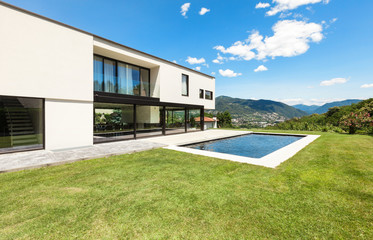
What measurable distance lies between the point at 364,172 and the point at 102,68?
12707mm

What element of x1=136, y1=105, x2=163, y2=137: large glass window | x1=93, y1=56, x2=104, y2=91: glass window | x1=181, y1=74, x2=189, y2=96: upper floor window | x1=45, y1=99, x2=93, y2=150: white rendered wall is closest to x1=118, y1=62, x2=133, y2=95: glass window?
x1=93, y1=56, x2=104, y2=91: glass window

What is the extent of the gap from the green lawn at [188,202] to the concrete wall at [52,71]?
358cm

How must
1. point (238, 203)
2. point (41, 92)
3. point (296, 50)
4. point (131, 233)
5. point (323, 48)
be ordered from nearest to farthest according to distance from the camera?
point (131, 233)
point (238, 203)
point (41, 92)
point (323, 48)
point (296, 50)

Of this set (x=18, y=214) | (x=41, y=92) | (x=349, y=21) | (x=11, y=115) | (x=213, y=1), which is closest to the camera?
(x=18, y=214)

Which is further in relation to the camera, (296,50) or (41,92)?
(296,50)

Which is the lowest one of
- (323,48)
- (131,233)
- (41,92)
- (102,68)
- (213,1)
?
(131,233)

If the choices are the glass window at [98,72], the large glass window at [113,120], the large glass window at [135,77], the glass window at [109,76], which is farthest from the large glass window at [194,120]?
the glass window at [98,72]

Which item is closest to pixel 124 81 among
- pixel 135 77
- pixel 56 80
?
Result: pixel 135 77

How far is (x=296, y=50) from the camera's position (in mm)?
19297

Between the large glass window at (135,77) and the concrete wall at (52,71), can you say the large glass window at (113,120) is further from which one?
the concrete wall at (52,71)

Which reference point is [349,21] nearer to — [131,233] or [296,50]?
[296,50]

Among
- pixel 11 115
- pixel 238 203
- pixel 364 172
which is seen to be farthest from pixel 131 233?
pixel 11 115

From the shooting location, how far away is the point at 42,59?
7.05 meters

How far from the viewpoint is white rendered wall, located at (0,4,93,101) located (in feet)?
20.7
